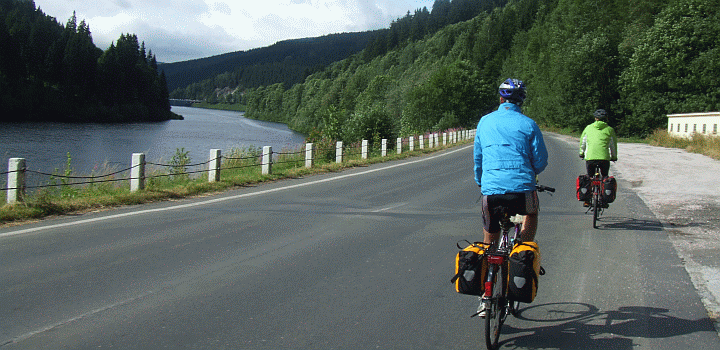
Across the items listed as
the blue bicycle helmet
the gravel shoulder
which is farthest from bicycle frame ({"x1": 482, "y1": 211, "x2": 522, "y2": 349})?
the gravel shoulder

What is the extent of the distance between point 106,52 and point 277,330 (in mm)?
116805

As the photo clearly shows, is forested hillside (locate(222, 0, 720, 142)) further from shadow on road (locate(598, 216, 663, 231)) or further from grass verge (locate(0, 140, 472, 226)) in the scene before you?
shadow on road (locate(598, 216, 663, 231))

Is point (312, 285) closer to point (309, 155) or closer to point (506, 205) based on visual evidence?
point (506, 205)

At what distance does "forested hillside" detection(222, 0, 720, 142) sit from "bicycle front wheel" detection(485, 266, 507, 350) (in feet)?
103

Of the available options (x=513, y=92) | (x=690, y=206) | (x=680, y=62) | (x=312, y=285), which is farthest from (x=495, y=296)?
(x=680, y=62)

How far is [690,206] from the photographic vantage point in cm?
1131

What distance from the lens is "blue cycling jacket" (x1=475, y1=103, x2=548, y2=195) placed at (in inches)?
167

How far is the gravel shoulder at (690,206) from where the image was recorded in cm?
616

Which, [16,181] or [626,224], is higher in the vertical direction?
[16,181]

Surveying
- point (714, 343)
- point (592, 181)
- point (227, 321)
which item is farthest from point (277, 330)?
point (592, 181)

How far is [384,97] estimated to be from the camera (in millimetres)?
98250

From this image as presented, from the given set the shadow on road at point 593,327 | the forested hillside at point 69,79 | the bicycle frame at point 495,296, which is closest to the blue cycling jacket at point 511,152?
the bicycle frame at point 495,296

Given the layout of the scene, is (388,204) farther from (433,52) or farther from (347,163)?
(433,52)

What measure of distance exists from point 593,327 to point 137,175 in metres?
10.1
